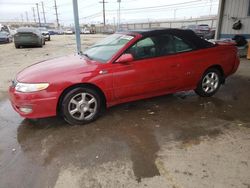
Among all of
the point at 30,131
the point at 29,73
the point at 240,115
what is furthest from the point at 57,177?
the point at 240,115

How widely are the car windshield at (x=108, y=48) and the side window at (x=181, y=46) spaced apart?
0.92 metres

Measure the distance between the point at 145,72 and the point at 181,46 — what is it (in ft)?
3.29

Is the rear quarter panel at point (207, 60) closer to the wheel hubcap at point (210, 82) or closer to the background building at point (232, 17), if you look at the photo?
the wheel hubcap at point (210, 82)

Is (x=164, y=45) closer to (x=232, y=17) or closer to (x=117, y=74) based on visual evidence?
(x=117, y=74)

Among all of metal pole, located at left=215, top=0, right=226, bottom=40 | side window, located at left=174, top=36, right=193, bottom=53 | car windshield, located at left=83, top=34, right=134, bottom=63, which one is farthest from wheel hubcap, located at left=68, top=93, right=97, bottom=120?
metal pole, located at left=215, top=0, right=226, bottom=40

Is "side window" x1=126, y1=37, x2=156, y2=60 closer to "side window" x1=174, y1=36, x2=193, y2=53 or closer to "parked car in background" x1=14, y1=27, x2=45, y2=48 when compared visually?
"side window" x1=174, y1=36, x2=193, y2=53

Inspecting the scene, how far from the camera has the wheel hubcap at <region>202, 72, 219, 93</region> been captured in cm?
499

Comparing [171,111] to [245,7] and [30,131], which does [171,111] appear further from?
[245,7]

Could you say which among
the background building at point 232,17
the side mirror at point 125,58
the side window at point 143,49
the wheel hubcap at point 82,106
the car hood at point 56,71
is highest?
the background building at point 232,17

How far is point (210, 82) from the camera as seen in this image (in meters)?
5.05

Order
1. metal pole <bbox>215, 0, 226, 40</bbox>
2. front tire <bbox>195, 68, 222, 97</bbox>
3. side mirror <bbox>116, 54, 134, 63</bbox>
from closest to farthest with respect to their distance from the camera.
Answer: side mirror <bbox>116, 54, 134, 63</bbox>
front tire <bbox>195, 68, 222, 97</bbox>
metal pole <bbox>215, 0, 226, 40</bbox>

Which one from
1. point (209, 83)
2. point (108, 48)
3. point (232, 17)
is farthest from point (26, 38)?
point (209, 83)

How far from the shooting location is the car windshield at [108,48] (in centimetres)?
409

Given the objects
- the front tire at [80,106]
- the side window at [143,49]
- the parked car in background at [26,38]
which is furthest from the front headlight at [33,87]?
the parked car in background at [26,38]
